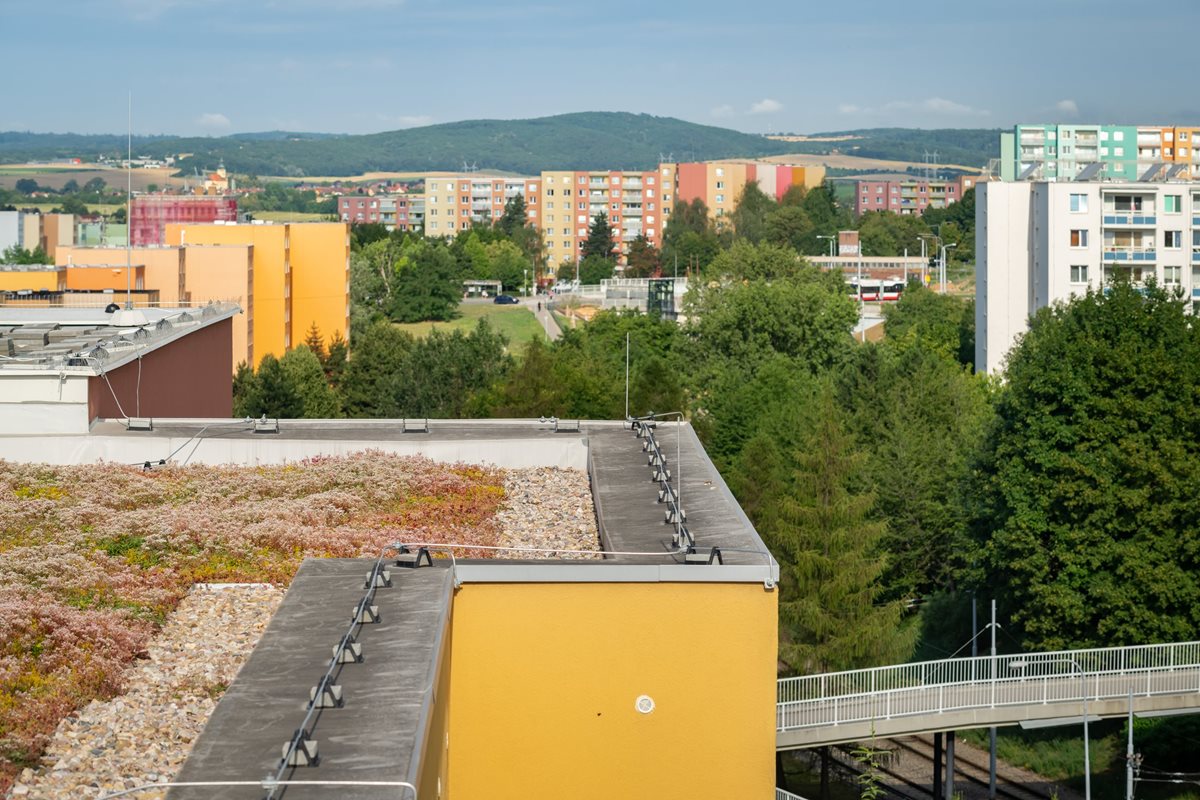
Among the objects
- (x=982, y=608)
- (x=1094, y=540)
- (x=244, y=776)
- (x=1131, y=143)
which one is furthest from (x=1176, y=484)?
(x=1131, y=143)

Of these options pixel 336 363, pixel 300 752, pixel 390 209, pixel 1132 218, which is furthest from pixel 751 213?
pixel 300 752

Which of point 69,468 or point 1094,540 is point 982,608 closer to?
point 1094,540

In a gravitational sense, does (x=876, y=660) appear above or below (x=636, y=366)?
below

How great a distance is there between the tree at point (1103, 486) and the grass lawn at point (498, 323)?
46.1 m

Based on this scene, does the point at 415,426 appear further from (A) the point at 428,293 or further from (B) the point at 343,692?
(A) the point at 428,293

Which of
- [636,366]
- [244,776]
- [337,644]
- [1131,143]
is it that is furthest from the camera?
[1131,143]

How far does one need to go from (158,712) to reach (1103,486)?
17079 mm

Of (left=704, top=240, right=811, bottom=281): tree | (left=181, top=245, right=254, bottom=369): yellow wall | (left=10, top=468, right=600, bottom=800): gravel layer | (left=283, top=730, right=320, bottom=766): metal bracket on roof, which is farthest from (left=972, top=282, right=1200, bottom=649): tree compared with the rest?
(left=704, top=240, right=811, bottom=281): tree

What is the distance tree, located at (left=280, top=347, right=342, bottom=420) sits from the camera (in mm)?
44844

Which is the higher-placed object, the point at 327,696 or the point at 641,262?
the point at 641,262

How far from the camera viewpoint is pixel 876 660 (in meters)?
22.9

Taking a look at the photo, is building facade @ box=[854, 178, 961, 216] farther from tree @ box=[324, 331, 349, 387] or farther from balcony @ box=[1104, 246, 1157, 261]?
tree @ box=[324, 331, 349, 387]

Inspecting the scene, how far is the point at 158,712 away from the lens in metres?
8.25

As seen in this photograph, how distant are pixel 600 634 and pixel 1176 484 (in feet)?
46.6
